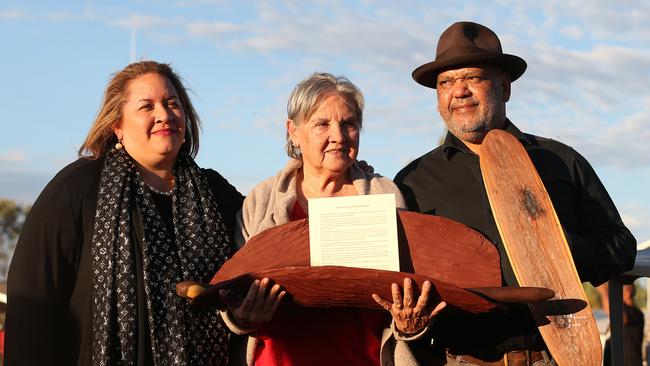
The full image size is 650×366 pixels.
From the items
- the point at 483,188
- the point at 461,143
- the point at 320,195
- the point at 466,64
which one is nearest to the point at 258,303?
the point at 320,195

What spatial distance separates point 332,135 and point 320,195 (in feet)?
0.99

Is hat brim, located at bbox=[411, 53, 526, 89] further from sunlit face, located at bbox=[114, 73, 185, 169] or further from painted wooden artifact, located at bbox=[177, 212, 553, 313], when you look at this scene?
sunlit face, located at bbox=[114, 73, 185, 169]

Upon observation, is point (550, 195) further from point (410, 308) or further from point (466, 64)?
point (410, 308)

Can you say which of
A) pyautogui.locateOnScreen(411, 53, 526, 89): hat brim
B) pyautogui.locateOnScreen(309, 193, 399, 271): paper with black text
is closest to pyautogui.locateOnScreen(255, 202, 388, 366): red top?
pyautogui.locateOnScreen(309, 193, 399, 271): paper with black text

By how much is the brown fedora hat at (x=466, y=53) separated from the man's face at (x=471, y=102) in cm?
5

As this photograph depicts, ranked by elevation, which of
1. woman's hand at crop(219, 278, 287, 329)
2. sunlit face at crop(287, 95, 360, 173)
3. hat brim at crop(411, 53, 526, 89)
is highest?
hat brim at crop(411, 53, 526, 89)

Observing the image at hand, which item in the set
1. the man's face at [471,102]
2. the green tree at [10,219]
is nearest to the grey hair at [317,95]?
the man's face at [471,102]

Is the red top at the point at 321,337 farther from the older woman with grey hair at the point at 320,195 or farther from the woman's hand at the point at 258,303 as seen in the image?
the woman's hand at the point at 258,303

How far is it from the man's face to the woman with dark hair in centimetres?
113

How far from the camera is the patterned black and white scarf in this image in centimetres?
416

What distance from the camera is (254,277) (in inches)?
147

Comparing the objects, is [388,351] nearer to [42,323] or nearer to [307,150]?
[307,150]

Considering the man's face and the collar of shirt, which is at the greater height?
the man's face

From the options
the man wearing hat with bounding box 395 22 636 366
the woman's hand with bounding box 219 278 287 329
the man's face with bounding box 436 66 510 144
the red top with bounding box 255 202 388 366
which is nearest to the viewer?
the woman's hand with bounding box 219 278 287 329
